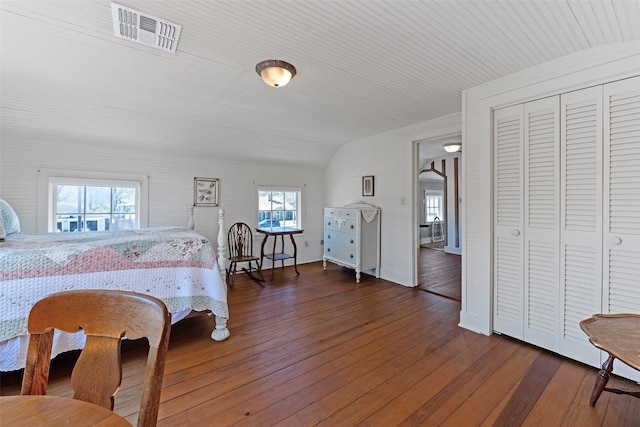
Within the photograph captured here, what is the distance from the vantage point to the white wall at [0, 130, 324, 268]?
3.15 metres

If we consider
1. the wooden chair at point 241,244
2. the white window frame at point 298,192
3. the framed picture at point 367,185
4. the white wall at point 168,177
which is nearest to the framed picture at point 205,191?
the white wall at point 168,177

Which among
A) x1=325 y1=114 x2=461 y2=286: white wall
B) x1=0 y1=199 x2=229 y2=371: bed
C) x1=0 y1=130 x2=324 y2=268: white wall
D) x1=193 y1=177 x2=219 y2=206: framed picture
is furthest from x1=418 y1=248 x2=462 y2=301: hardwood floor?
x1=193 y1=177 x2=219 y2=206: framed picture

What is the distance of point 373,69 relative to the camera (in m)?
2.29

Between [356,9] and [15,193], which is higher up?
[356,9]

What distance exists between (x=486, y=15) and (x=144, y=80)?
2.64 metres

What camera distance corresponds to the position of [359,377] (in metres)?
1.92

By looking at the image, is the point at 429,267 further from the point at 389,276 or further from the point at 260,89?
the point at 260,89

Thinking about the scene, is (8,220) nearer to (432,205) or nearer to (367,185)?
(367,185)

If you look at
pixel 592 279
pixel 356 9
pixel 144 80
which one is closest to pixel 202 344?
pixel 144 80

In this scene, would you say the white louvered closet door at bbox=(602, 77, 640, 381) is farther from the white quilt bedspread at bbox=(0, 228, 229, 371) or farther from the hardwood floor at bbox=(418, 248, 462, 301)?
the white quilt bedspread at bbox=(0, 228, 229, 371)

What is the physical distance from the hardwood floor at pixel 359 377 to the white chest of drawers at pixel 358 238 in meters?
1.32

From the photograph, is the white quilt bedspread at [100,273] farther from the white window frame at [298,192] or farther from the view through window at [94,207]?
the white window frame at [298,192]

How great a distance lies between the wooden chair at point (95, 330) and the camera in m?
0.81

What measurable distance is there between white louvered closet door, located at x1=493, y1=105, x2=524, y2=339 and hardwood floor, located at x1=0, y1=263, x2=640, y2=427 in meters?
0.23
